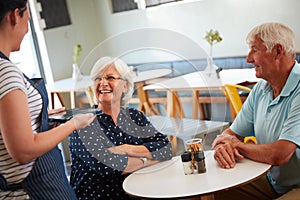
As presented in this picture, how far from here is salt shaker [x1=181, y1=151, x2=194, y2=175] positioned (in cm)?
196

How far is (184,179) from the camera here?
6.33 feet

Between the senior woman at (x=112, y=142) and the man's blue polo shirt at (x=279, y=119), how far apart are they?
1.50ft

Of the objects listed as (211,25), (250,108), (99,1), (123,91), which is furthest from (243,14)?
(123,91)

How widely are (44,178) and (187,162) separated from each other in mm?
597

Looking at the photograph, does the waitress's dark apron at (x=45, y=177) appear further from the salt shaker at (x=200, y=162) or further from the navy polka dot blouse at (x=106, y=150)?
the salt shaker at (x=200, y=162)

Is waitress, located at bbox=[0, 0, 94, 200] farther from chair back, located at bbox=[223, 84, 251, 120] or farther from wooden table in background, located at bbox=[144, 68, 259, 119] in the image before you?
chair back, located at bbox=[223, 84, 251, 120]

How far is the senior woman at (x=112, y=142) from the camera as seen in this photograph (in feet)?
6.76

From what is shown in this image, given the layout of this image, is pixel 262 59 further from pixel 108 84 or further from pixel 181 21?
pixel 181 21

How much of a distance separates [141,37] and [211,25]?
3465 mm

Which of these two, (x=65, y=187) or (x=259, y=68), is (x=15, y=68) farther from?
(x=259, y=68)

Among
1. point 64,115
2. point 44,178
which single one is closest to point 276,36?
point 64,115

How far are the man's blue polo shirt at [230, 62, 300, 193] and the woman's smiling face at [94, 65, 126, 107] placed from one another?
0.66m

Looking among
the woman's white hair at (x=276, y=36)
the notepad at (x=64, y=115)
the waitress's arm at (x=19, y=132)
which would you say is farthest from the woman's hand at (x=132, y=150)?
the woman's white hair at (x=276, y=36)

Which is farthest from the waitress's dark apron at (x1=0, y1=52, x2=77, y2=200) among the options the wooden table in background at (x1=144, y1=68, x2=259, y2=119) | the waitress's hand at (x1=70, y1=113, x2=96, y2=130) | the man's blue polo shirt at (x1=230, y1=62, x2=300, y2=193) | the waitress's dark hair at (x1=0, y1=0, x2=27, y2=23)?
the man's blue polo shirt at (x1=230, y1=62, x2=300, y2=193)
